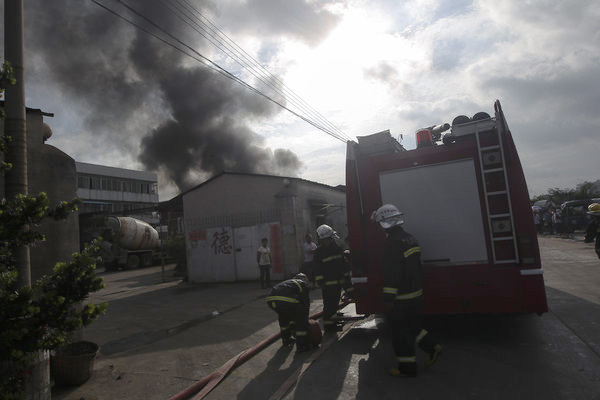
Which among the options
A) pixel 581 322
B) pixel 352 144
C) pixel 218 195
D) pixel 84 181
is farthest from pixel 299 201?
pixel 84 181

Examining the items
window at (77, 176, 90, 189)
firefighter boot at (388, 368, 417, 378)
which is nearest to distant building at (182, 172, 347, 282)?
firefighter boot at (388, 368, 417, 378)

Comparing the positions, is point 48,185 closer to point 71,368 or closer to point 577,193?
point 71,368

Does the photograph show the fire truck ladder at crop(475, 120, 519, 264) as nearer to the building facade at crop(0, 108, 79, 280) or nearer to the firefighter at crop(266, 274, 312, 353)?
the firefighter at crop(266, 274, 312, 353)

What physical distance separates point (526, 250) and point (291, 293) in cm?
293

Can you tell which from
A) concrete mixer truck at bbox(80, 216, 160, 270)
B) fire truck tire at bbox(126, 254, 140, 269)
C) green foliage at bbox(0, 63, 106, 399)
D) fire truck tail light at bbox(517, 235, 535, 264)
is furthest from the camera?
fire truck tire at bbox(126, 254, 140, 269)

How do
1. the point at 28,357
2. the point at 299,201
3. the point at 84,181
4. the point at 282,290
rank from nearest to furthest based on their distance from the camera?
1. the point at 28,357
2. the point at 282,290
3. the point at 299,201
4. the point at 84,181

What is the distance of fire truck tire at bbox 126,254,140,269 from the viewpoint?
23.2 metres

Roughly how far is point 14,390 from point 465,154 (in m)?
4.81

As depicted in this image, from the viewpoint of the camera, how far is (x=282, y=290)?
5031 millimetres

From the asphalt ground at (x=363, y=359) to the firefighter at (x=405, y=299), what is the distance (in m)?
0.23

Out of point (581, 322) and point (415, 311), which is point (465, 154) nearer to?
point (415, 311)

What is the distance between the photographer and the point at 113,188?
145 ft

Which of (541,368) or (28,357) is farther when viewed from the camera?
(541,368)

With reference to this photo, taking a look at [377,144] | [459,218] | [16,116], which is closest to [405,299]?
[459,218]
